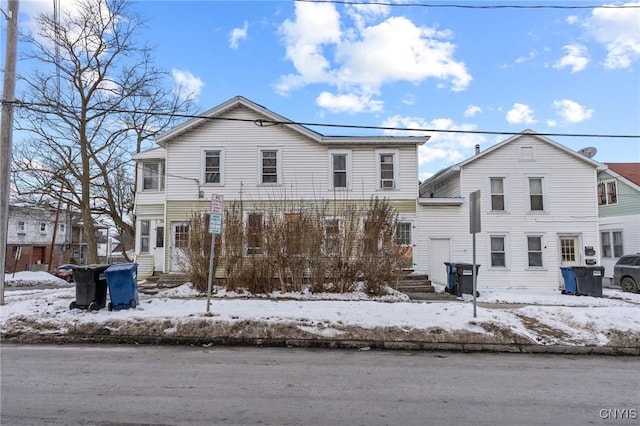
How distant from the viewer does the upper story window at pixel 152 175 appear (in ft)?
64.0

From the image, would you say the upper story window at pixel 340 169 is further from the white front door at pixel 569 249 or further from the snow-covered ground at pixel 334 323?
the white front door at pixel 569 249

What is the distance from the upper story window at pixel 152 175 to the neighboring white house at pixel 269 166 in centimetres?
108

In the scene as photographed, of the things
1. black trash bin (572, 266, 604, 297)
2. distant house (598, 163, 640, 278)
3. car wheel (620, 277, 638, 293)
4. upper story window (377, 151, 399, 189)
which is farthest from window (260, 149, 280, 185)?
distant house (598, 163, 640, 278)

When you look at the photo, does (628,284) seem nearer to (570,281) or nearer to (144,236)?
(570,281)

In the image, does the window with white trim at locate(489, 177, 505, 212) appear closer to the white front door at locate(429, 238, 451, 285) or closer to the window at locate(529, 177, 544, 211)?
the window at locate(529, 177, 544, 211)

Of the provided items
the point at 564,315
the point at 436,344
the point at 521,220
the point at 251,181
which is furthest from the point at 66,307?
the point at 521,220

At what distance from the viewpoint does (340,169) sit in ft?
60.3

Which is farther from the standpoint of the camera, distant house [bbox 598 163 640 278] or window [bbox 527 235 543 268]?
distant house [bbox 598 163 640 278]

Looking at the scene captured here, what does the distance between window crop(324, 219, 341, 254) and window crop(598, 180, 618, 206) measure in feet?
62.0

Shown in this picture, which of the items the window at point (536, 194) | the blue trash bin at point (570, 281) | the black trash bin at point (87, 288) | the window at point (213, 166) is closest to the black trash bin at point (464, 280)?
the blue trash bin at point (570, 281)

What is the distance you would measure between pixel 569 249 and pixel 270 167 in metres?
14.1

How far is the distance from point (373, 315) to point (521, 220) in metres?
12.6

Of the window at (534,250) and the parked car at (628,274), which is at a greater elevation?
the window at (534,250)

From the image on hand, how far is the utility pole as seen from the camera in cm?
1022
